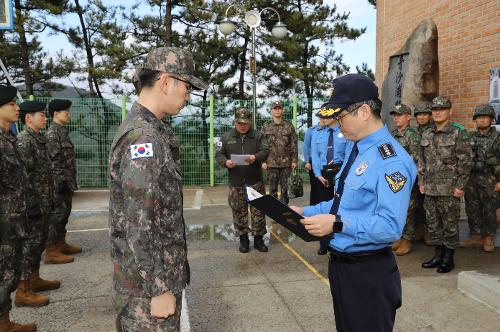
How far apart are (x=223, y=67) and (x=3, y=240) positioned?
17.8 metres

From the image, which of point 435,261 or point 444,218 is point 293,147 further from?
point 435,261

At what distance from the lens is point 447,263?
15.5ft

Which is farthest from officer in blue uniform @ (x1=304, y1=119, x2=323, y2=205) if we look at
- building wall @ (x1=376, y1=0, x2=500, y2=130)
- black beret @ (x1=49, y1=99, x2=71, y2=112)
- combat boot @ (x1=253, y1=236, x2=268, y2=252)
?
black beret @ (x1=49, y1=99, x2=71, y2=112)

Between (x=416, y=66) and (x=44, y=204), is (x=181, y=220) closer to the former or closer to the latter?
(x=44, y=204)

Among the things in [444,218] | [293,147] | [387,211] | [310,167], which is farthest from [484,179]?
[387,211]

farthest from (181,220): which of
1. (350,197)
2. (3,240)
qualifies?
(3,240)

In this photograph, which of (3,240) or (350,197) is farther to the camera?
(3,240)

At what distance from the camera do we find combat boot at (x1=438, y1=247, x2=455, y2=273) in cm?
466

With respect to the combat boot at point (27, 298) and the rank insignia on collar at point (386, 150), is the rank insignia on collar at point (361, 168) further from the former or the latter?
the combat boot at point (27, 298)

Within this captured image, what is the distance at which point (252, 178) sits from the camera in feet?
18.4

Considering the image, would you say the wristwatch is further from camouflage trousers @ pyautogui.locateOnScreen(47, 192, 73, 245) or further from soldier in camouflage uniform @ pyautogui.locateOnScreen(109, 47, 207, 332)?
camouflage trousers @ pyautogui.locateOnScreen(47, 192, 73, 245)

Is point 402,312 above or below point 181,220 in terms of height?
below

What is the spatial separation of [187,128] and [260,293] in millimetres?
8334

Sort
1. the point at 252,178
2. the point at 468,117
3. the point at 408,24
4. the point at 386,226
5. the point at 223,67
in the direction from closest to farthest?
the point at 386,226, the point at 252,178, the point at 468,117, the point at 408,24, the point at 223,67
